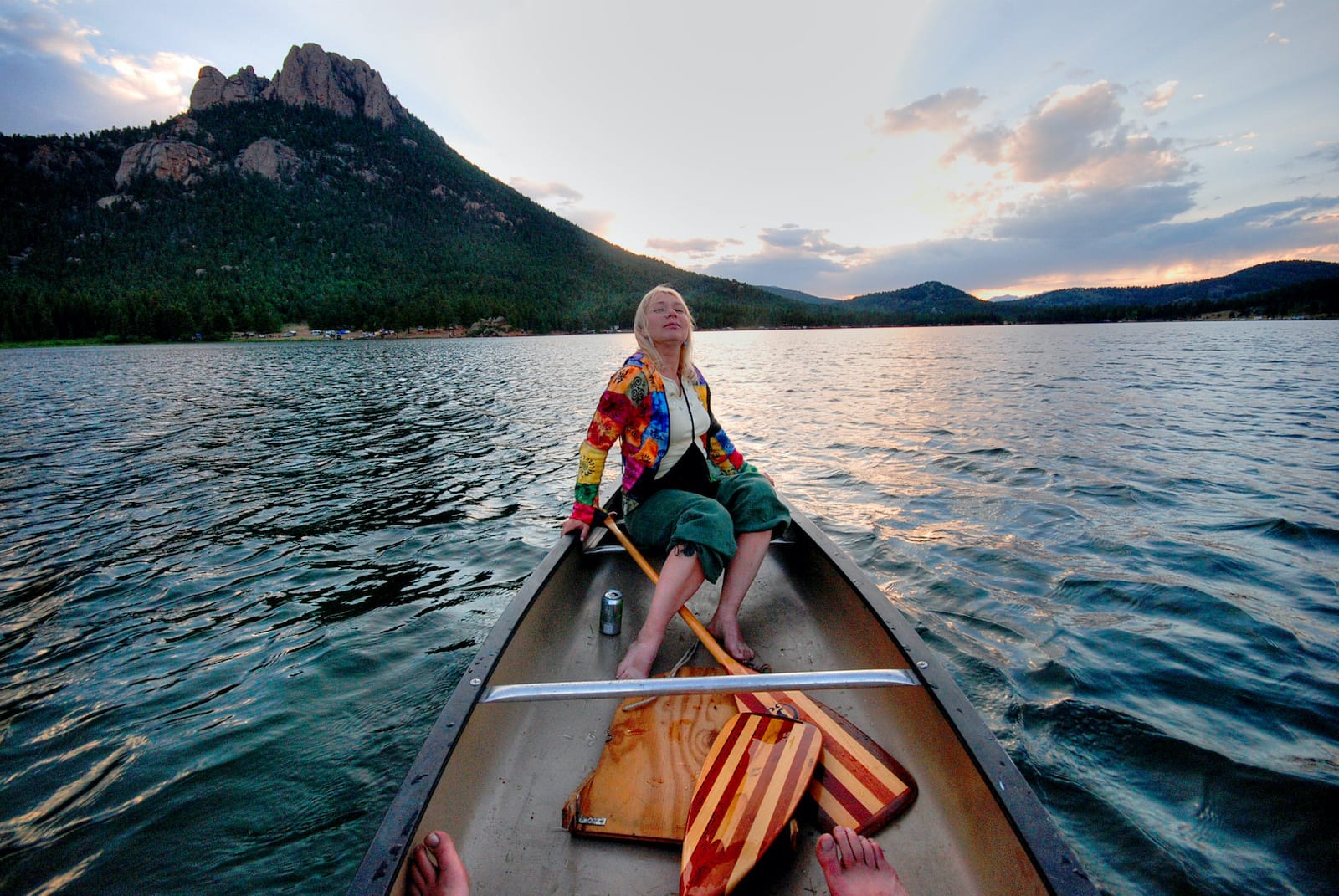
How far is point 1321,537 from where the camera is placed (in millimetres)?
6137

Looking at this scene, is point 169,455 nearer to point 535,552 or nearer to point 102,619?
point 102,619

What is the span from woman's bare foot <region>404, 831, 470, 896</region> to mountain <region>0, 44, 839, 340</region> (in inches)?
3921

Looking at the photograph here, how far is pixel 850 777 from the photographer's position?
2.38 meters

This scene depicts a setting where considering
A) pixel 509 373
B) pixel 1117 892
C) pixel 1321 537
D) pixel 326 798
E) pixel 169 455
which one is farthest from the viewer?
pixel 509 373

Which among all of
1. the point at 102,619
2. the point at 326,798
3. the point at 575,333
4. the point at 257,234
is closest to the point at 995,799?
the point at 326,798

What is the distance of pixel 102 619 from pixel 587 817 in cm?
525

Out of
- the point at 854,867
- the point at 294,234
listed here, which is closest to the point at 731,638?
the point at 854,867

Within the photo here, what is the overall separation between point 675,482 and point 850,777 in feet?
6.42

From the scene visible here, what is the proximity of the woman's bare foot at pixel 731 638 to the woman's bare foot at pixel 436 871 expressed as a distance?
1903mm

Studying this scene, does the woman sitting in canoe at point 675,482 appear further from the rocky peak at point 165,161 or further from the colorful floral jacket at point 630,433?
the rocky peak at point 165,161

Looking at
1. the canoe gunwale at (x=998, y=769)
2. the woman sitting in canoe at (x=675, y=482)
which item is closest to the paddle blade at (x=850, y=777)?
the canoe gunwale at (x=998, y=769)

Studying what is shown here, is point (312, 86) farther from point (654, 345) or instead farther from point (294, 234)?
point (654, 345)

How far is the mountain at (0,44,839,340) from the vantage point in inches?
3725

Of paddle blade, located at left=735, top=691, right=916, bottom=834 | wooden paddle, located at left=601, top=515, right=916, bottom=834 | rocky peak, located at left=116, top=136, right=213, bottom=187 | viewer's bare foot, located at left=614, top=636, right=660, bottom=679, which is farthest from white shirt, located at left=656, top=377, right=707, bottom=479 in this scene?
rocky peak, located at left=116, top=136, right=213, bottom=187
